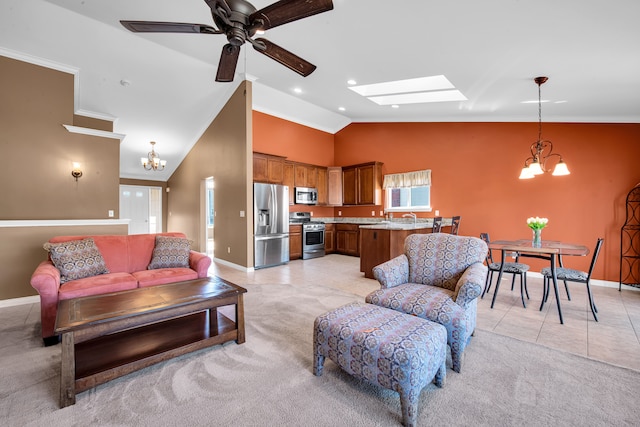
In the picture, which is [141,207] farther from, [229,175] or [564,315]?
[564,315]

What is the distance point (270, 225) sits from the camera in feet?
18.9

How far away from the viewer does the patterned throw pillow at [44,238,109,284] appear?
2.91m

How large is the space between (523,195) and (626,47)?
2816mm

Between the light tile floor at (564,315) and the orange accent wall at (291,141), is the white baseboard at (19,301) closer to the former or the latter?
the light tile floor at (564,315)

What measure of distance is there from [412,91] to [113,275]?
4964mm

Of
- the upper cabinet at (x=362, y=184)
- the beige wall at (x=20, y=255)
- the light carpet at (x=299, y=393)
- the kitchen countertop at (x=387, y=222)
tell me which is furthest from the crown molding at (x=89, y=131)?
the upper cabinet at (x=362, y=184)

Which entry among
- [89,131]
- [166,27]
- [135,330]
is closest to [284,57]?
[166,27]

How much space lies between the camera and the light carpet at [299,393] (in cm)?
160

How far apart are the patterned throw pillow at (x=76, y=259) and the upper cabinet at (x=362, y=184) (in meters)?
5.30

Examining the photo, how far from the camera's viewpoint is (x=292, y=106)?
6.43 m

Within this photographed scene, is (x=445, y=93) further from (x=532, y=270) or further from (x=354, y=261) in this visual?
(x=354, y=261)

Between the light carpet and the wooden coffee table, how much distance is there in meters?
0.13

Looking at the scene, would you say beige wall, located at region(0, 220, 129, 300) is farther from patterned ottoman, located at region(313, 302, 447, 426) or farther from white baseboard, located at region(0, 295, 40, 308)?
patterned ottoman, located at region(313, 302, 447, 426)

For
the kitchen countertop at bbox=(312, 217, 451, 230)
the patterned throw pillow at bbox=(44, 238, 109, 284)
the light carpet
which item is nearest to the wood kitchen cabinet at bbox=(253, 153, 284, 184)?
the kitchen countertop at bbox=(312, 217, 451, 230)
